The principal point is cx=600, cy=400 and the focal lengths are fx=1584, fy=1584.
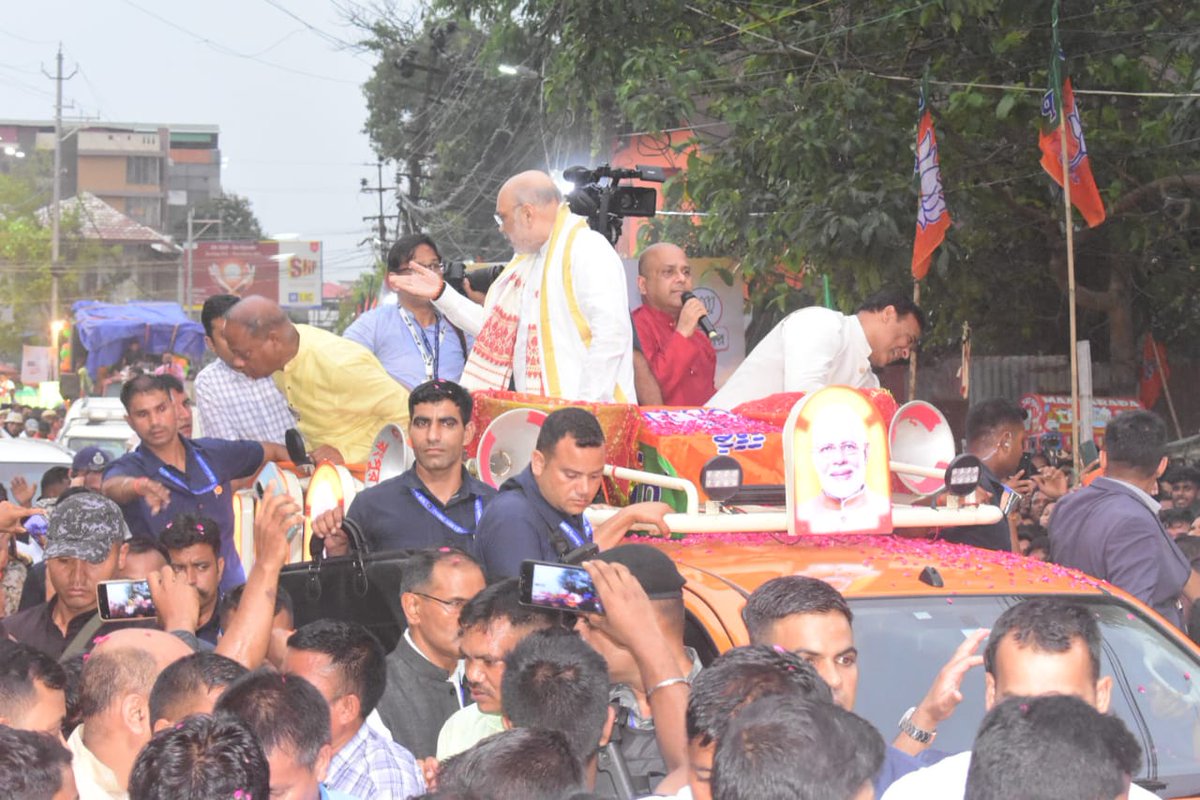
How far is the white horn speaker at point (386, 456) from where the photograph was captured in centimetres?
621

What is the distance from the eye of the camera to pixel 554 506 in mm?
5121

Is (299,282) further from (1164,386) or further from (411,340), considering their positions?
(411,340)

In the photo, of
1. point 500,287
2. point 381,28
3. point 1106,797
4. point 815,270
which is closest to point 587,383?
point 500,287

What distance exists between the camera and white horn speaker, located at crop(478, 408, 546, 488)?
5.77 metres

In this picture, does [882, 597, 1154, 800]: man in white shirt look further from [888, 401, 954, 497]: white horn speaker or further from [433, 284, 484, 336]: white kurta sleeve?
[433, 284, 484, 336]: white kurta sleeve

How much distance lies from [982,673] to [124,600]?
2.56 meters

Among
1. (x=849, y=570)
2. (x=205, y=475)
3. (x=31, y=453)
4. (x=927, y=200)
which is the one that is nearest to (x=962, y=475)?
(x=849, y=570)

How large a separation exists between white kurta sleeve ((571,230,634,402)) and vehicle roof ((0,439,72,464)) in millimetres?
8199

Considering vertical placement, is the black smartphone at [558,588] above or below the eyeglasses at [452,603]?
above

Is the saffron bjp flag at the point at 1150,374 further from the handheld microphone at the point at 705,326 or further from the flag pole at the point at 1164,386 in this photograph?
the handheld microphone at the point at 705,326

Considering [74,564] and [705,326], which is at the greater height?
[705,326]

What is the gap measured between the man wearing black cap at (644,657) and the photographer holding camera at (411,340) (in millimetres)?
3184

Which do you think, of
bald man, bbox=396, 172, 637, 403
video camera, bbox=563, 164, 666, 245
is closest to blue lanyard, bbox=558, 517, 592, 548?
bald man, bbox=396, 172, 637, 403

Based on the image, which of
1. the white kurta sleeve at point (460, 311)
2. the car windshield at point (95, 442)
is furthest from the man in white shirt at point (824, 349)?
the car windshield at point (95, 442)
